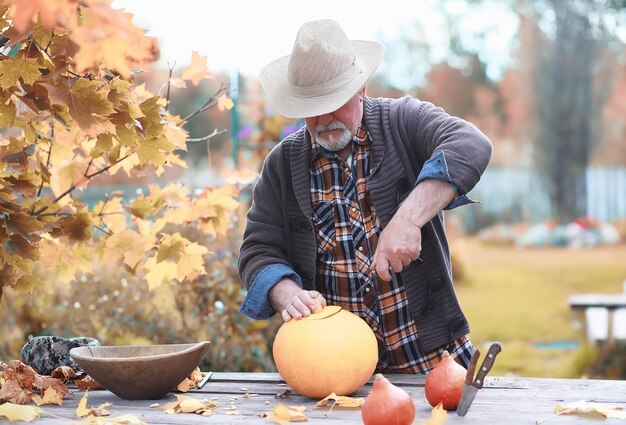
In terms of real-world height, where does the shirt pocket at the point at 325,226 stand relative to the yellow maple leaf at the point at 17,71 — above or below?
below

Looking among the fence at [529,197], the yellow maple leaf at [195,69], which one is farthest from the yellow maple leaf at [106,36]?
the fence at [529,197]

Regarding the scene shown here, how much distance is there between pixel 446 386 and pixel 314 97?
3.19ft

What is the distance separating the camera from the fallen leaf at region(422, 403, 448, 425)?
5.68ft

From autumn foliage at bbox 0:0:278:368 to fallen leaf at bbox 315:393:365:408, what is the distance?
33.1 inches

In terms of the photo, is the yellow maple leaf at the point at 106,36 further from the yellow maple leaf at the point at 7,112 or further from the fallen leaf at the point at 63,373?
the fallen leaf at the point at 63,373

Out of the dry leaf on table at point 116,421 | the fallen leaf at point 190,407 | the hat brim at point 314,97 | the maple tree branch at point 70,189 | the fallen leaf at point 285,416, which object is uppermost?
the hat brim at point 314,97

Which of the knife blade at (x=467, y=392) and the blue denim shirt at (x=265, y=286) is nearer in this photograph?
the knife blade at (x=467, y=392)

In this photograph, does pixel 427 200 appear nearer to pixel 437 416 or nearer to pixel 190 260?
pixel 437 416

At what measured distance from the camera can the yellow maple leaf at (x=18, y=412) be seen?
1.91m

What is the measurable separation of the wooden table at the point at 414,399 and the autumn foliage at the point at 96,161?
48 centimetres

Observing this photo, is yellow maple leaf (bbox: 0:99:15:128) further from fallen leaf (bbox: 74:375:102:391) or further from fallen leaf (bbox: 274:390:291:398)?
fallen leaf (bbox: 274:390:291:398)

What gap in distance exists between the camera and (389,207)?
2365mm

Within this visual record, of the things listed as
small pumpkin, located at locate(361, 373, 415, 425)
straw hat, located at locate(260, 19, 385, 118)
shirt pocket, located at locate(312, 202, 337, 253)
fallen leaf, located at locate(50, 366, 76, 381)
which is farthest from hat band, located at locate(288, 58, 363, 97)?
fallen leaf, located at locate(50, 366, 76, 381)

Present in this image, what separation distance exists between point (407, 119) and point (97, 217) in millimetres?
1159
